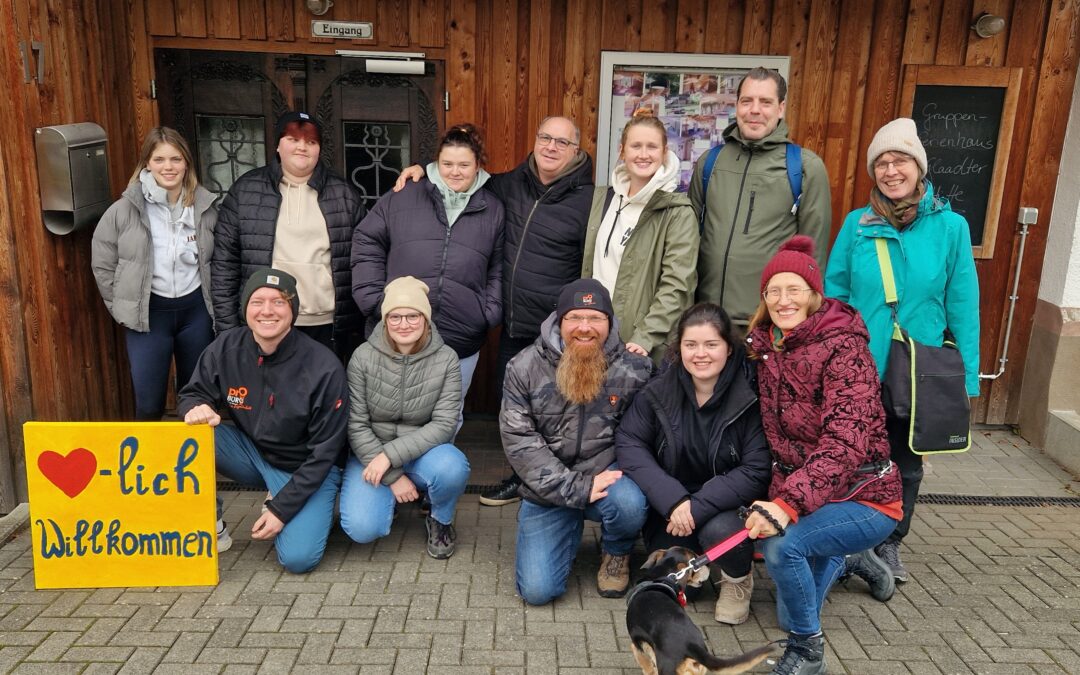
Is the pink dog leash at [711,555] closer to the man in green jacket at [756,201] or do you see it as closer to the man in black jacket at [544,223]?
the man in green jacket at [756,201]

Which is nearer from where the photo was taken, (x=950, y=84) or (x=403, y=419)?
(x=403, y=419)

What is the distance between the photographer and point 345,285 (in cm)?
473

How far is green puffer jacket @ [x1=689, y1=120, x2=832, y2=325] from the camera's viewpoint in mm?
4176

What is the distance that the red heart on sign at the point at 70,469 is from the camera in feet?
12.1

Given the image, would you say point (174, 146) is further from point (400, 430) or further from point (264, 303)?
point (400, 430)

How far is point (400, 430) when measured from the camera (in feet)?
13.7

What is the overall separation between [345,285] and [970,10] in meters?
4.43

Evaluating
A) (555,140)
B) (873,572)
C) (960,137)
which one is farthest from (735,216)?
(960,137)

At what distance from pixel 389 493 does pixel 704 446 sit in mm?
1574

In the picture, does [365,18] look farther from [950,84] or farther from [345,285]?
[950,84]

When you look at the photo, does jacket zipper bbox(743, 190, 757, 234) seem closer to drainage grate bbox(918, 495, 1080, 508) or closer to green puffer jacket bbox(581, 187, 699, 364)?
green puffer jacket bbox(581, 187, 699, 364)

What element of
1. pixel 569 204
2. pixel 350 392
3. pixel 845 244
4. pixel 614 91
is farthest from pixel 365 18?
pixel 845 244

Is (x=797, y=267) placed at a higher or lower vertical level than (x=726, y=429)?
higher

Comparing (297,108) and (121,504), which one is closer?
(121,504)
